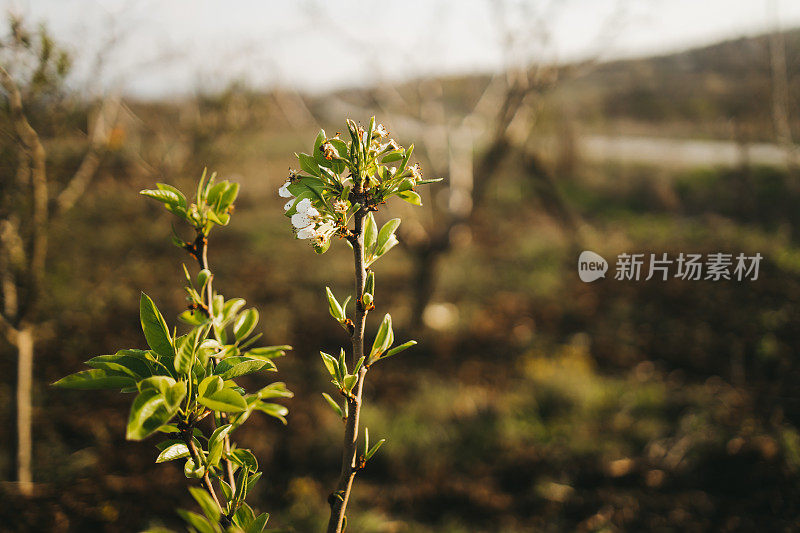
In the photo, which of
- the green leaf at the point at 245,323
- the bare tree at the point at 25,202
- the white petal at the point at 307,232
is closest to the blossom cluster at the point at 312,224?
the white petal at the point at 307,232

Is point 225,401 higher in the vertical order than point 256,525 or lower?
higher

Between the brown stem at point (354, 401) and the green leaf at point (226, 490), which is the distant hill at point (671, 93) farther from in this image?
the green leaf at point (226, 490)

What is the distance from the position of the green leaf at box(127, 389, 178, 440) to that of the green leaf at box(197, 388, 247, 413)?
0.06 metres

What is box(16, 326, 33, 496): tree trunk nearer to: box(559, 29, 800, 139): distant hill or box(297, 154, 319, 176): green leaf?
box(297, 154, 319, 176): green leaf

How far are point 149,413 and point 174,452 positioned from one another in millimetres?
169

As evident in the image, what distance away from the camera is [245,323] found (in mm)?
1017

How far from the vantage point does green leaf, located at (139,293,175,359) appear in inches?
29.6

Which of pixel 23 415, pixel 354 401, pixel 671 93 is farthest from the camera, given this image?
pixel 671 93

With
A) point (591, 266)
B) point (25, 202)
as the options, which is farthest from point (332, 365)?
point (591, 266)

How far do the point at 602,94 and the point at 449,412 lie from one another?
51.4 feet

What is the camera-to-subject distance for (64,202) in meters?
2.70

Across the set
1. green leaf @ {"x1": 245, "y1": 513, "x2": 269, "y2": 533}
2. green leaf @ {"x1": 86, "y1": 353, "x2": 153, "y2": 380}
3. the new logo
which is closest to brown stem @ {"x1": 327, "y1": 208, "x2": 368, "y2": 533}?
green leaf @ {"x1": 245, "y1": 513, "x2": 269, "y2": 533}

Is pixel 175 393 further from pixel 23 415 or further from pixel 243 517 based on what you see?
pixel 23 415

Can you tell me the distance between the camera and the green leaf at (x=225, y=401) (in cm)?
67
